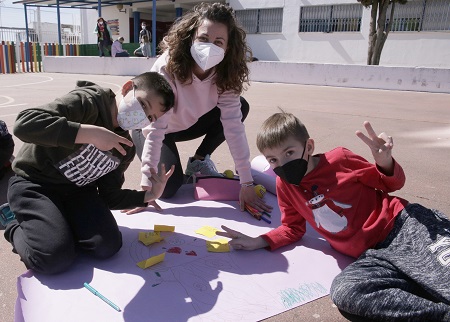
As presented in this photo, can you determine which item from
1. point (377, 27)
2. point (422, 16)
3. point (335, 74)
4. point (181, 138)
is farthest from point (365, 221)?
point (422, 16)

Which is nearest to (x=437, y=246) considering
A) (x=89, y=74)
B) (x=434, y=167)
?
(x=434, y=167)

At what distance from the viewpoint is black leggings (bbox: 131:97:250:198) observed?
298 cm

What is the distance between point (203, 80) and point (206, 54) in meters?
0.32

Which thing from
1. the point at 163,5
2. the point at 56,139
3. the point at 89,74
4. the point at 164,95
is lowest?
the point at 89,74

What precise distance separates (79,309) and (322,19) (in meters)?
17.3

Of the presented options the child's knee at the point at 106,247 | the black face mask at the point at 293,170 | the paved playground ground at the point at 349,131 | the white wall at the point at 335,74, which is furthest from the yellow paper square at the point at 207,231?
the white wall at the point at 335,74

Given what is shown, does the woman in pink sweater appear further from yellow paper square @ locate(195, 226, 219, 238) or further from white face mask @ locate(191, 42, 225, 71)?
yellow paper square @ locate(195, 226, 219, 238)

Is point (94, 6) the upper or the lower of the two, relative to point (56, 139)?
upper

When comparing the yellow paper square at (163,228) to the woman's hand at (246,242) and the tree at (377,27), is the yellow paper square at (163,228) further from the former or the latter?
the tree at (377,27)

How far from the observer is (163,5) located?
890 inches

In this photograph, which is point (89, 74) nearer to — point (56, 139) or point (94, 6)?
point (94, 6)

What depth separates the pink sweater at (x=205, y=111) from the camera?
2711mm

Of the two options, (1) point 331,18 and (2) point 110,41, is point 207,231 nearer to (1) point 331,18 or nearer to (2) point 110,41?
(1) point 331,18

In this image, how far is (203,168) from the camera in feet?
10.8
